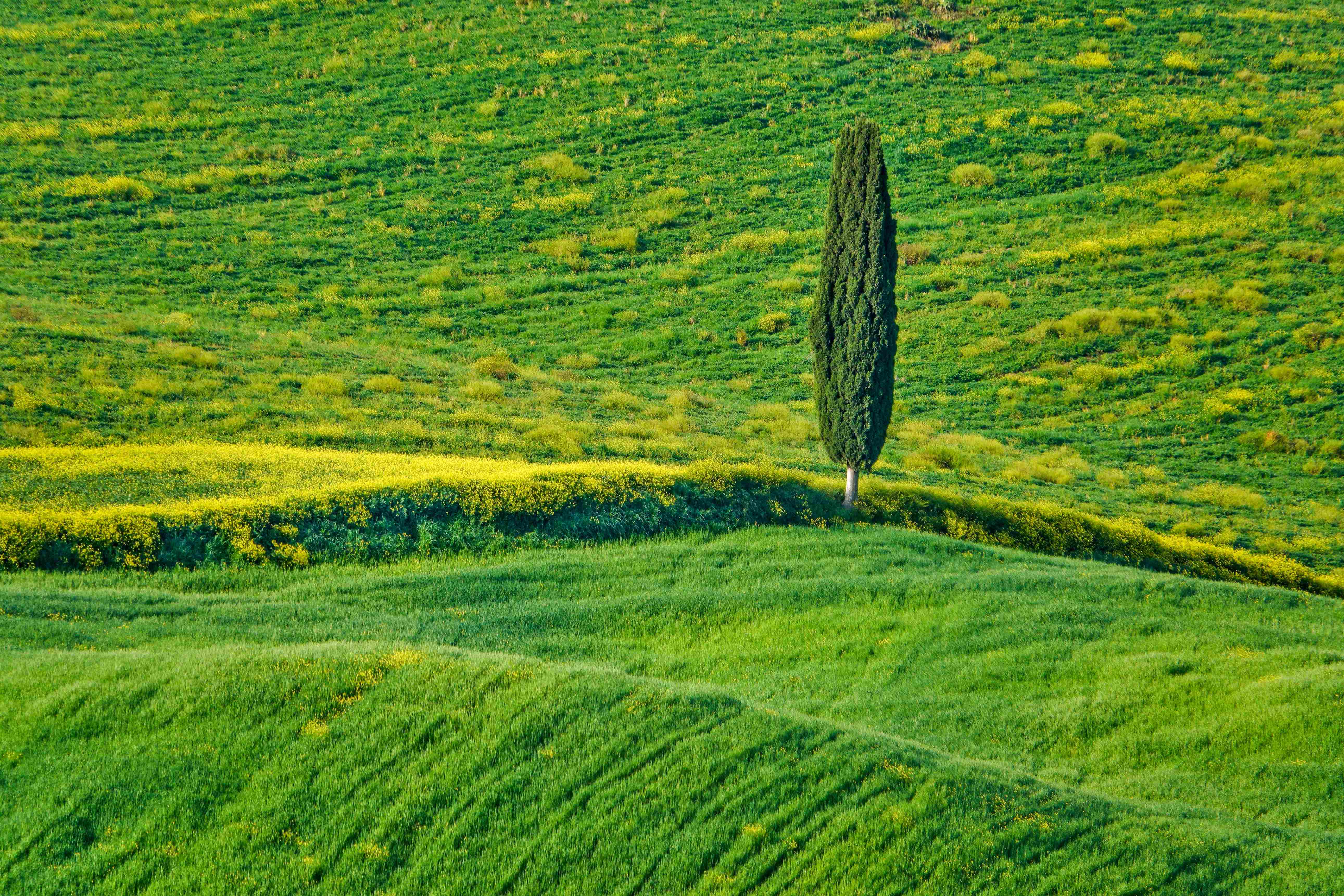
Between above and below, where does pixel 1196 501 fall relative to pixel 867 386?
below

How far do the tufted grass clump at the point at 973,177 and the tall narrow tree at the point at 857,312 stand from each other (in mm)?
36784

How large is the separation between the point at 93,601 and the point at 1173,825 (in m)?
19.0

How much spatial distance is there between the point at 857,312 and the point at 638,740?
56.6ft

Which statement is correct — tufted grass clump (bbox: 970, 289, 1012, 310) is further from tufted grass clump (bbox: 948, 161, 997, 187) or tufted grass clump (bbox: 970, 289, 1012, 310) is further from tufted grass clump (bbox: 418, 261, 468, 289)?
tufted grass clump (bbox: 418, 261, 468, 289)

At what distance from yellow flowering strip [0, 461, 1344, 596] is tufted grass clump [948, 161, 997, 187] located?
3640 cm

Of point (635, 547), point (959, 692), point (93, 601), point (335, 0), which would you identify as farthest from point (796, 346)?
Answer: point (335, 0)

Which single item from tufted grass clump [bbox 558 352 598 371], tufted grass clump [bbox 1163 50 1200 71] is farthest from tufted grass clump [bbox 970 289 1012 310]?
tufted grass clump [bbox 1163 50 1200 71]

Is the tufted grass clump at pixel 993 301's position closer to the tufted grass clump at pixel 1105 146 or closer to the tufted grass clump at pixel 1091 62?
the tufted grass clump at pixel 1105 146

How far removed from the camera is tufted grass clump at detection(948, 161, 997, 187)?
63.5 m

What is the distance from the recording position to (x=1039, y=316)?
2023 inches

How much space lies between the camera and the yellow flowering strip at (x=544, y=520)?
21953mm

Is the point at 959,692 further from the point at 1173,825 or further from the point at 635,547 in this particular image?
the point at 635,547

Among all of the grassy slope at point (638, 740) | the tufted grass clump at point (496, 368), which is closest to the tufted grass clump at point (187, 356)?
the tufted grass clump at point (496, 368)

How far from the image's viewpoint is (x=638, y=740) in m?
15.5
